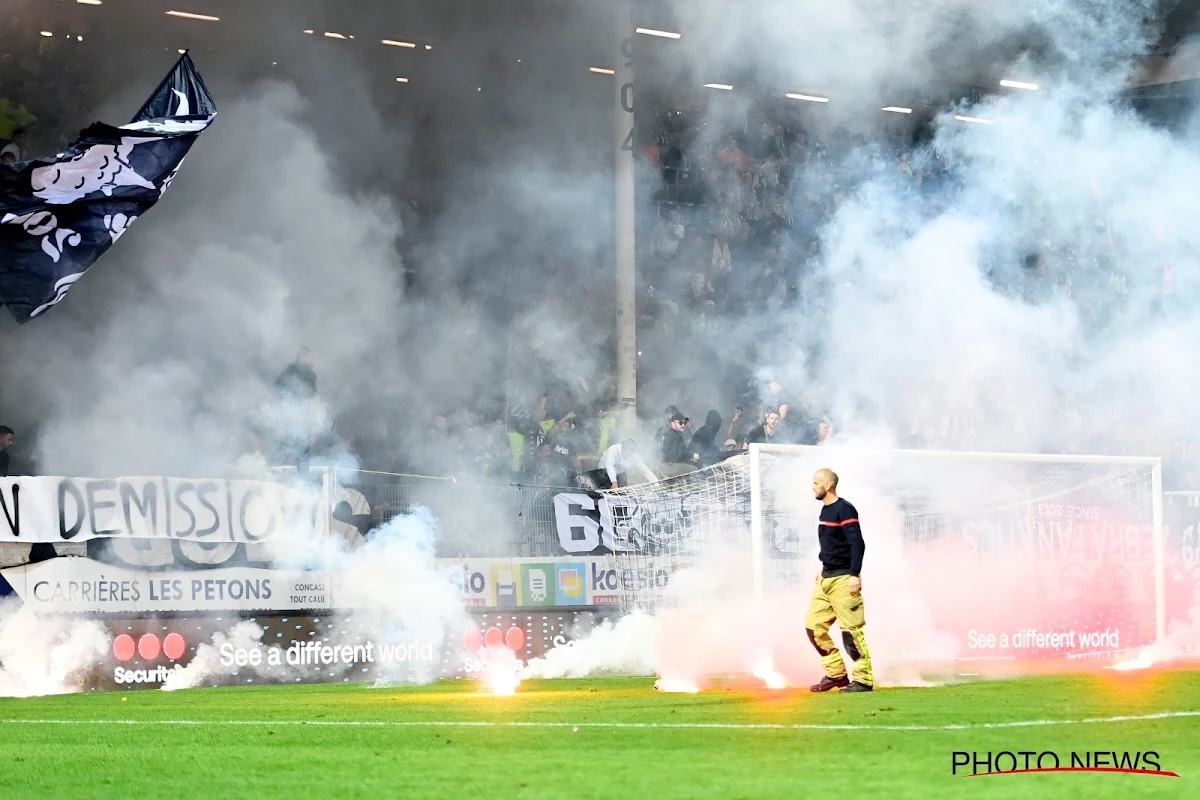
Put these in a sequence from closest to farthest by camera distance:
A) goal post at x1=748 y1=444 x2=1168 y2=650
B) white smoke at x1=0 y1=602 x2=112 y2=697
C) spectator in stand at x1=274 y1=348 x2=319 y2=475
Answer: white smoke at x1=0 y1=602 x2=112 y2=697 < goal post at x1=748 y1=444 x2=1168 y2=650 < spectator in stand at x1=274 y1=348 x2=319 y2=475

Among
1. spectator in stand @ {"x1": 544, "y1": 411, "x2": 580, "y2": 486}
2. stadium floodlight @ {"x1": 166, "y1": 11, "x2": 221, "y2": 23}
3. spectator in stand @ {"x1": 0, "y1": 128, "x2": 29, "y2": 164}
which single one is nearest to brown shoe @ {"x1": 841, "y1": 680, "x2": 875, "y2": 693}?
spectator in stand @ {"x1": 544, "y1": 411, "x2": 580, "y2": 486}

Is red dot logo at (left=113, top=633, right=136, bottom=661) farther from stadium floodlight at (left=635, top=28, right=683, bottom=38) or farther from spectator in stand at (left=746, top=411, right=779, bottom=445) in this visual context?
stadium floodlight at (left=635, top=28, right=683, bottom=38)

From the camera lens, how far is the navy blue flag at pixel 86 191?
1125 cm

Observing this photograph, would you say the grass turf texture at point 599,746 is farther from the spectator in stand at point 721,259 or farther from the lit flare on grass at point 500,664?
the spectator in stand at point 721,259

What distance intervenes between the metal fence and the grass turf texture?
2.52m

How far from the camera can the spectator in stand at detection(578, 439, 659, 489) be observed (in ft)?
42.2

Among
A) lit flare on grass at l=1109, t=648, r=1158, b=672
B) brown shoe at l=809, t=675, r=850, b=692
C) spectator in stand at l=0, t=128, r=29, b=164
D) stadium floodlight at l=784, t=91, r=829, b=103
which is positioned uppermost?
stadium floodlight at l=784, t=91, r=829, b=103

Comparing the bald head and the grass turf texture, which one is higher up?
the bald head

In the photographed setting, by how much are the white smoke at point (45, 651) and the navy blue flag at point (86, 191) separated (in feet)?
7.94

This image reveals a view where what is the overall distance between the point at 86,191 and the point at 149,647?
10.6 feet

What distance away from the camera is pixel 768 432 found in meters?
13.3

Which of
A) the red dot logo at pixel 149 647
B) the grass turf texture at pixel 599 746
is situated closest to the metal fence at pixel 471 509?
the red dot logo at pixel 149 647

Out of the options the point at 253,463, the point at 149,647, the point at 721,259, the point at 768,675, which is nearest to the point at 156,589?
the point at 149,647

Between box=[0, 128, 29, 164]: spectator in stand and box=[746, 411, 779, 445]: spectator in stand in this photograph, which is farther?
box=[746, 411, 779, 445]: spectator in stand
